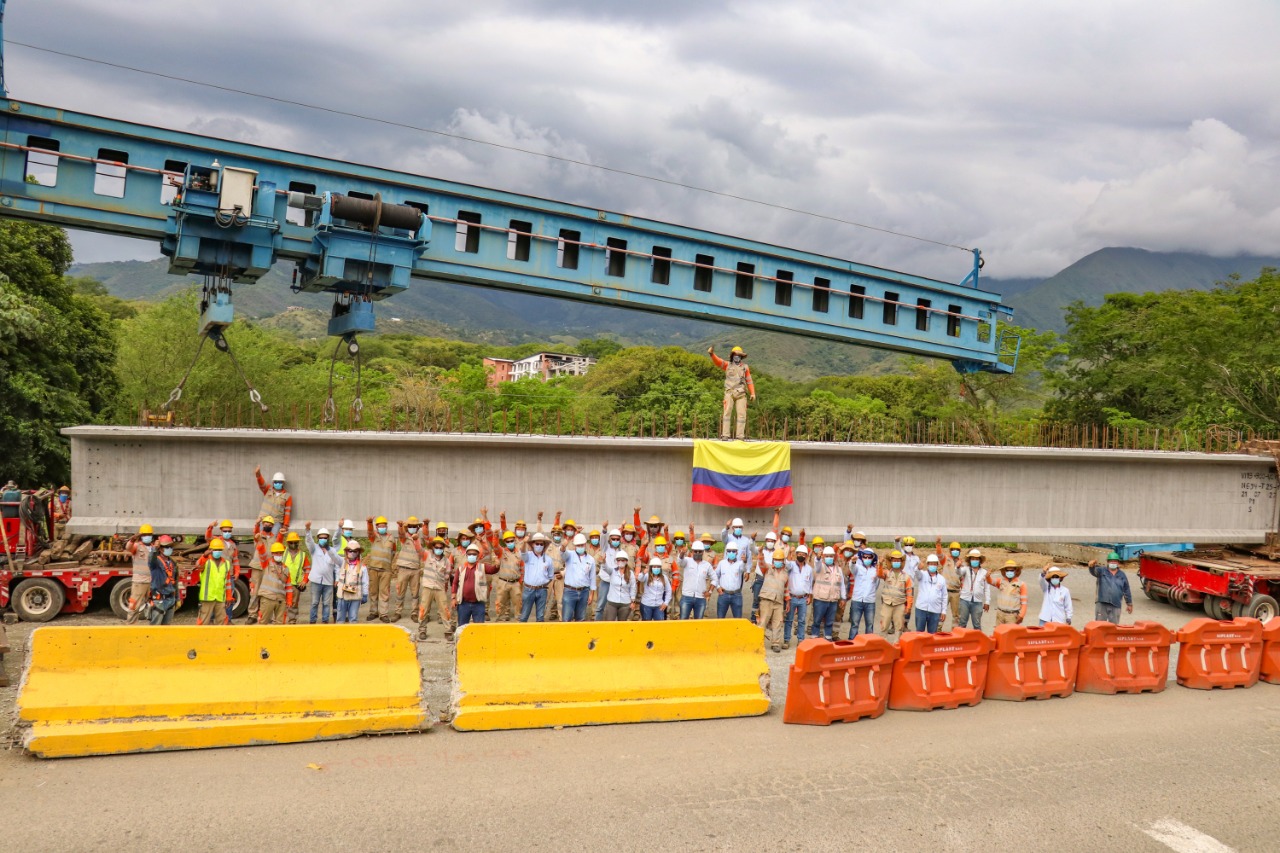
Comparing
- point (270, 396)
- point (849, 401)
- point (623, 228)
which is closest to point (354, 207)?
point (623, 228)

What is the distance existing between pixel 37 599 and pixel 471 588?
7.51 m

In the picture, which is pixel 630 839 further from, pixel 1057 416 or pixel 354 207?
pixel 1057 416

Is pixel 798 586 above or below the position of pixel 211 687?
above

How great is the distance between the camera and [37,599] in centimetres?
1482

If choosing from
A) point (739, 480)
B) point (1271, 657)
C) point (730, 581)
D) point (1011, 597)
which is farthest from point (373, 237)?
point (1271, 657)

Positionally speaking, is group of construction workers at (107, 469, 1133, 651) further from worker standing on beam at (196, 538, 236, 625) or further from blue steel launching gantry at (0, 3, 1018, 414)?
blue steel launching gantry at (0, 3, 1018, 414)

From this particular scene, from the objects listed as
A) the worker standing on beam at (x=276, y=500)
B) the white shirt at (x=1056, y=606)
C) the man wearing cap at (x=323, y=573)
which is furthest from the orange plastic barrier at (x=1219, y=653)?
the worker standing on beam at (x=276, y=500)

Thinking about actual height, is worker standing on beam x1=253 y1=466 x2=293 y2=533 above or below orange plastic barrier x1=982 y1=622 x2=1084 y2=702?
above

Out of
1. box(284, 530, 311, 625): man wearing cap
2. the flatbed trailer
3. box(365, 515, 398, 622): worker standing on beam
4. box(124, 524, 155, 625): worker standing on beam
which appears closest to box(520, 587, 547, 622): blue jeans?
box(365, 515, 398, 622): worker standing on beam

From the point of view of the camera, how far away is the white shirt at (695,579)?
14125mm

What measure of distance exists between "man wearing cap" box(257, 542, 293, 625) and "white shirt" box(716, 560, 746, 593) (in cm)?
662

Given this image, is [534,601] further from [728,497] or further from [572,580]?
[728,497]

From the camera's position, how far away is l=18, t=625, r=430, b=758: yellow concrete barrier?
8430mm

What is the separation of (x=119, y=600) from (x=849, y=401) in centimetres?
5784
